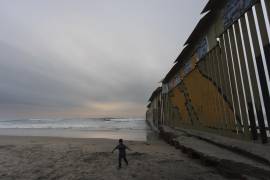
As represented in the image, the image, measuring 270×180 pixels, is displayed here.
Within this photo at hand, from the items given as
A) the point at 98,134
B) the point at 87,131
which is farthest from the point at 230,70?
the point at 87,131

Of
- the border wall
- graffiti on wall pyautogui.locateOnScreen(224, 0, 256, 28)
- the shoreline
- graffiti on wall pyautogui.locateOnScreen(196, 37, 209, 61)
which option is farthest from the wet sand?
the shoreline

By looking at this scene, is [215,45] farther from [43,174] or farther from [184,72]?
[43,174]

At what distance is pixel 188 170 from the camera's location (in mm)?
8344

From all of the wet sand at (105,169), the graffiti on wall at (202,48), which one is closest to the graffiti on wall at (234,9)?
the graffiti on wall at (202,48)

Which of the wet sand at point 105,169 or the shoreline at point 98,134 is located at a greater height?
the shoreline at point 98,134

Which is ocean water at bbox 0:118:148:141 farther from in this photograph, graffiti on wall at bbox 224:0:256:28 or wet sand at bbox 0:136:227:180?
graffiti on wall at bbox 224:0:256:28

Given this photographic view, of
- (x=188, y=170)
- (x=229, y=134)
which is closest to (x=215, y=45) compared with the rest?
(x=229, y=134)

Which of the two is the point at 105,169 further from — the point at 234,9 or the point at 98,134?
the point at 98,134

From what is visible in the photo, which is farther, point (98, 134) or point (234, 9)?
point (98, 134)

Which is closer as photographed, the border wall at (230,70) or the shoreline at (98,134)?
the border wall at (230,70)

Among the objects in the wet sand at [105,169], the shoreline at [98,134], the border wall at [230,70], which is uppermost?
the border wall at [230,70]

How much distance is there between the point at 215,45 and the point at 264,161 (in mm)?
6187

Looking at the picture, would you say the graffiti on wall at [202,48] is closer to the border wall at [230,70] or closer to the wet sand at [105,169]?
the border wall at [230,70]

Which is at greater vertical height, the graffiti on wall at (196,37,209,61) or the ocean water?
the graffiti on wall at (196,37,209,61)
